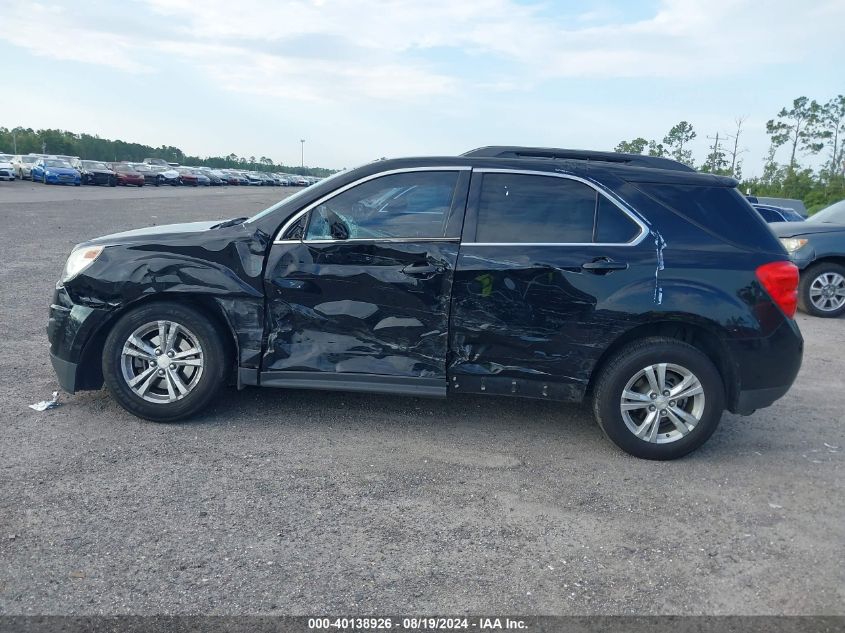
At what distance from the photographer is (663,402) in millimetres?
4551

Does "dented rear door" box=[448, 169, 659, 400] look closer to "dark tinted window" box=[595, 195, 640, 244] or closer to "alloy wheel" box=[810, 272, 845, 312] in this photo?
"dark tinted window" box=[595, 195, 640, 244]

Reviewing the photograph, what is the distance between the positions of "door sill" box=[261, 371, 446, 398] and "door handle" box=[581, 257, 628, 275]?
1164 millimetres

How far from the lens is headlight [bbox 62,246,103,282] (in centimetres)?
473

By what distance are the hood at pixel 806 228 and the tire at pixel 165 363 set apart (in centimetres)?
820

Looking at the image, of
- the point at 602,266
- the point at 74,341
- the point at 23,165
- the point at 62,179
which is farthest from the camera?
the point at 23,165

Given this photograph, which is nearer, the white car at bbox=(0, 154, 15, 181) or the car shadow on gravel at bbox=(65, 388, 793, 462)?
the car shadow on gravel at bbox=(65, 388, 793, 462)

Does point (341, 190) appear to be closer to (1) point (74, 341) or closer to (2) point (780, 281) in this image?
(1) point (74, 341)

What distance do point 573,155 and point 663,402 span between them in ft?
5.84

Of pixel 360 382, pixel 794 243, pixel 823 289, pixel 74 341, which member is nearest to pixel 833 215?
pixel 794 243

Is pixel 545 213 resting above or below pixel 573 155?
below

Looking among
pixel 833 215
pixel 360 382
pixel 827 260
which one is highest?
pixel 833 215

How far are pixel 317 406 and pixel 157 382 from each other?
111 centimetres

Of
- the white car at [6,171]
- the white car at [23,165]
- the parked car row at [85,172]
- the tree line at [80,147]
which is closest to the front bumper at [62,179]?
the parked car row at [85,172]

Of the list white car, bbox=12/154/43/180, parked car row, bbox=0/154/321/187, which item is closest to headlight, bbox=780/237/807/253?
parked car row, bbox=0/154/321/187
